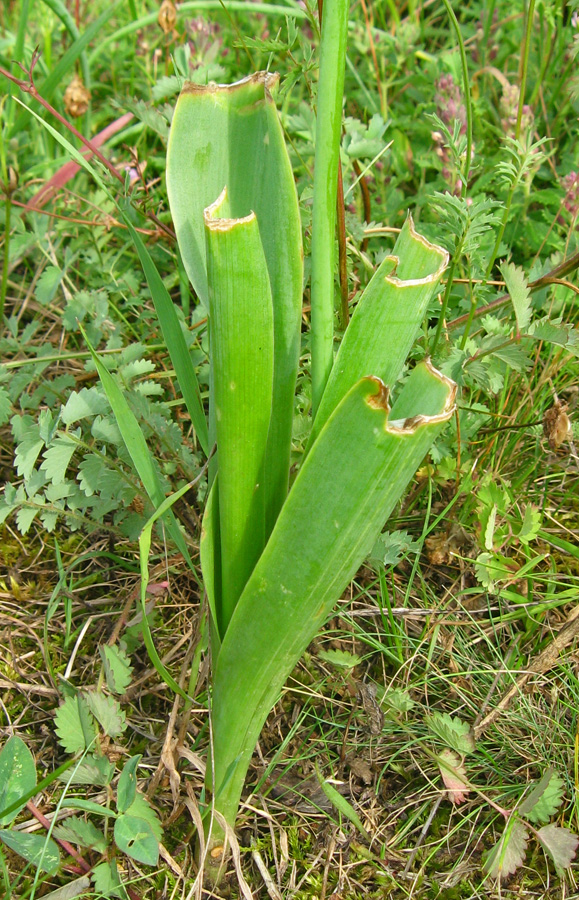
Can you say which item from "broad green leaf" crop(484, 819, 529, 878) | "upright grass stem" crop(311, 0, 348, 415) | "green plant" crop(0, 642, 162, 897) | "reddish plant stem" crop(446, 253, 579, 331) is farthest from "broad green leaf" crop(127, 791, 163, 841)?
"reddish plant stem" crop(446, 253, 579, 331)

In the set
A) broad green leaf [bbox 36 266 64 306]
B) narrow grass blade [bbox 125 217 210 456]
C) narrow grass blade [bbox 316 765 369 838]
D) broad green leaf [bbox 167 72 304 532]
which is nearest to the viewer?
broad green leaf [bbox 167 72 304 532]

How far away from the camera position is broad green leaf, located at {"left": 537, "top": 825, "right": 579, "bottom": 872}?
1077mm

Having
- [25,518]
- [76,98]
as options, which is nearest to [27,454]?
[25,518]

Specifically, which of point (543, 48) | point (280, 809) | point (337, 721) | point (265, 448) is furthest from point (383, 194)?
point (280, 809)

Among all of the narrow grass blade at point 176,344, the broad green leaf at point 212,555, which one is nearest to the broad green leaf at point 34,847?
the broad green leaf at point 212,555

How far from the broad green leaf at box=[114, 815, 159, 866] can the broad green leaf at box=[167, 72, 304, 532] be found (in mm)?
553

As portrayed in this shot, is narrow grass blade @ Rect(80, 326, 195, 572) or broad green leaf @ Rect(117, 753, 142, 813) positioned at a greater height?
narrow grass blade @ Rect(80, 326, 195, 572)

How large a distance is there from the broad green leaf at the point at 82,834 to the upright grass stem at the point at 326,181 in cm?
67

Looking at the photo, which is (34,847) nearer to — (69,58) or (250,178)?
(250,178)

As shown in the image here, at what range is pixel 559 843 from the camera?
108cm

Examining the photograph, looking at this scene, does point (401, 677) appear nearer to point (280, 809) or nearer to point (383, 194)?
point (280, 809)

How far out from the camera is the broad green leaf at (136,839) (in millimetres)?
963

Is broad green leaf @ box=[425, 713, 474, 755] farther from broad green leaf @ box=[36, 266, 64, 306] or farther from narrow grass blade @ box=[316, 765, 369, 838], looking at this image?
broad green leaf @ box=[36, 266, 64, 306]

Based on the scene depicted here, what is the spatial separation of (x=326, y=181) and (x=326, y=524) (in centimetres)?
39
